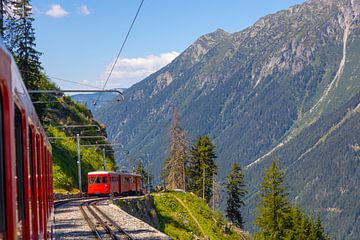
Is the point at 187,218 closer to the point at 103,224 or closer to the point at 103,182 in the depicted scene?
the point at 103,182

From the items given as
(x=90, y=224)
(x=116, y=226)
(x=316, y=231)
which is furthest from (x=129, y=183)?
(x=116, y=226)

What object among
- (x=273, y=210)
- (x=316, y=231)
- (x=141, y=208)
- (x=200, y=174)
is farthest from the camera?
(x=200, y=174)

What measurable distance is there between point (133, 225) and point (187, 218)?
2596 centimetres

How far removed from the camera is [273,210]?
57250 millimetres

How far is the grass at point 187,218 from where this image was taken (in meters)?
49.2

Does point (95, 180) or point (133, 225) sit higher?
point (95, 180)

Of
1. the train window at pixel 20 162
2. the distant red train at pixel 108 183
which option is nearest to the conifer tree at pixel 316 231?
the distant red train at pixel 108 183

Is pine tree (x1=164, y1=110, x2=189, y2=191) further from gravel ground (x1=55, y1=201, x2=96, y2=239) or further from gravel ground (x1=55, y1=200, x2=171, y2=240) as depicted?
gravel ground (x1=55, y1=201, x2=96, y2=239)

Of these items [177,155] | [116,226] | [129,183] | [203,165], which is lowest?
[116,226]

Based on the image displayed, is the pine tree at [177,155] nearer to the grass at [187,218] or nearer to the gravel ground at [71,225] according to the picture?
the grass at [187,218]

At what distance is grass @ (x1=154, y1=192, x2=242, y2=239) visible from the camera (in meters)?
49.2

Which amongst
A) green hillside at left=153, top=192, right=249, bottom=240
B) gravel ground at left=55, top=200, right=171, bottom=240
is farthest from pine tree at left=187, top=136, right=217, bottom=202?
gravel ground at left=55, top=200, right=171, bottom=240

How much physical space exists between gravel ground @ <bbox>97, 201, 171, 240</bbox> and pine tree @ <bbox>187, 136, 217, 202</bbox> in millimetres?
47180

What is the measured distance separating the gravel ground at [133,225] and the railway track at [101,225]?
390 millimetres
